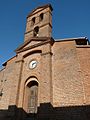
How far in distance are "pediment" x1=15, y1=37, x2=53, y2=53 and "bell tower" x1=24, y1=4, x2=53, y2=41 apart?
2.57 ft

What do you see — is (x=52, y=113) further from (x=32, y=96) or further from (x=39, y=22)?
(x=39, y=22)

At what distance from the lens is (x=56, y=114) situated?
34.9 ft

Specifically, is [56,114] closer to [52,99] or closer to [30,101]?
[52,99]

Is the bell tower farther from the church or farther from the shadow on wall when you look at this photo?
the shadow on wall

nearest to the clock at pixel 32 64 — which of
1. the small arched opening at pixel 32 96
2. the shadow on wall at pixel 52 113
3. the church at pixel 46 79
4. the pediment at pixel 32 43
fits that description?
the church at pixel 46 79


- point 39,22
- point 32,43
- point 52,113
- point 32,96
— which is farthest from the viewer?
point 39,22

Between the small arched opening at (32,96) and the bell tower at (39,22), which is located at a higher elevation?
the bell tower at (39,22)

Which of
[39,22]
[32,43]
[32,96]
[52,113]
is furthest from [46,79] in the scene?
[39,22]

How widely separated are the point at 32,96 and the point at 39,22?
272 inches

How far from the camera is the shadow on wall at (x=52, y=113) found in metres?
10.0

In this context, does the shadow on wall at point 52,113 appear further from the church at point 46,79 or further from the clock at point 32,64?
the clock at point 32,64

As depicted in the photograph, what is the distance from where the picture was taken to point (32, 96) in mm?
13008

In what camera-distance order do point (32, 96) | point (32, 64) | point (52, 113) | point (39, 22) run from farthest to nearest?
point (39, 22) < point (32, 64) < point (32, 96) < point (52, 113)

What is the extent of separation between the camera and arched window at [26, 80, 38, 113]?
12400 millimetres
